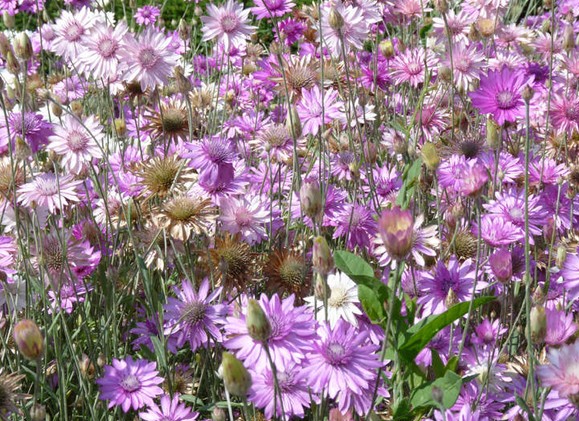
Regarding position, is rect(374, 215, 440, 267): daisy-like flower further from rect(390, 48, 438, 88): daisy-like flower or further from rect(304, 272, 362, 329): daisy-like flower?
rect(390, 48, 438, 88): daisy-like flower

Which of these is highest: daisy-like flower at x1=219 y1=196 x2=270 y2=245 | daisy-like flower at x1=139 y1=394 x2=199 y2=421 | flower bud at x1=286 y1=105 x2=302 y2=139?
flower bud at x1=286 y1=105 x2=302 y2=139

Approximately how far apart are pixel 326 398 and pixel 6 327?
0.98 metres

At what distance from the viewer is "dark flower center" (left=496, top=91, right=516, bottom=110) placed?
1.93m

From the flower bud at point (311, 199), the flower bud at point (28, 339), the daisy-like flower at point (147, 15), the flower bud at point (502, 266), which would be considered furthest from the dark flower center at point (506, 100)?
the daisy-like flower at point (147, 15)

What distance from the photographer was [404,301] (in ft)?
5.19

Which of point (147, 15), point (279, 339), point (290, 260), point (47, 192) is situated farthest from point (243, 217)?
point (147, 15)

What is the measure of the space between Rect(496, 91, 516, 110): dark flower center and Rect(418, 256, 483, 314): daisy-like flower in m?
0.46

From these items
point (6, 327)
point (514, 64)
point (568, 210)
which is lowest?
point (6, 327)

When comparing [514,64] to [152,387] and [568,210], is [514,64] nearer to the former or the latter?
[568,210]

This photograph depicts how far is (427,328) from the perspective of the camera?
53.7 inches

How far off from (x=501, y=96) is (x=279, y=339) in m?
1.00

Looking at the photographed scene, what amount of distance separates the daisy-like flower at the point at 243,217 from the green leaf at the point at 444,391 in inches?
24.1

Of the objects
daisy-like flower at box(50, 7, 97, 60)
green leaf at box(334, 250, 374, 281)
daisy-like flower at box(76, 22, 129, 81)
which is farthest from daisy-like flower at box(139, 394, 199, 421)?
daisy-like flower at box(50, 7, 97, 60)

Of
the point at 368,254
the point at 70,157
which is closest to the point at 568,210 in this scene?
the point at 368,254
